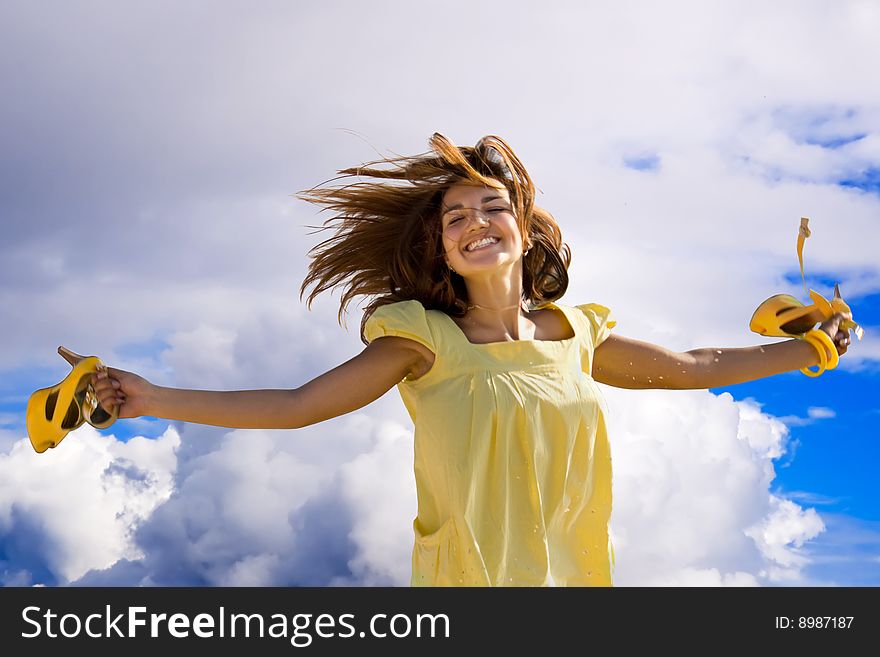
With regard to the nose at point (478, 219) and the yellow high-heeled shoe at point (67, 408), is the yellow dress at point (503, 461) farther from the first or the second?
the yellow high-heeled shoe at point (67, 408)

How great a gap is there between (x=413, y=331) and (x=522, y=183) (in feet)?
2.68

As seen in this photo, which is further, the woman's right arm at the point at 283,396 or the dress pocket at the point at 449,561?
the dress pocket at the point at 449,561

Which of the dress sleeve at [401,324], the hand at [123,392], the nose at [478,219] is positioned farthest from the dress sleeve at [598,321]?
the hand at [123,392]

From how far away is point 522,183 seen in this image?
15.1ft

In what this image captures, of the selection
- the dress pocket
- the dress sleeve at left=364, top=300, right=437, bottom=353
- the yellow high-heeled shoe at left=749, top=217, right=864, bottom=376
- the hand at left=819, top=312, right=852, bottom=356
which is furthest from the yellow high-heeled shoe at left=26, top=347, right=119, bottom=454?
the hand at left=819, top=312, right=852, bottom=356

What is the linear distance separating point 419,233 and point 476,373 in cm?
74

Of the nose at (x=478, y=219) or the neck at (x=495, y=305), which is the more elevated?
the nose at (x=478, y=219)

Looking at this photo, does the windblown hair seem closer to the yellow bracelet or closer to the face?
the face

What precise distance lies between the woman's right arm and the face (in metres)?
0.41

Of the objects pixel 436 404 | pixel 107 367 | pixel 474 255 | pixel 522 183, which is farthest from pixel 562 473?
pixel 107 367

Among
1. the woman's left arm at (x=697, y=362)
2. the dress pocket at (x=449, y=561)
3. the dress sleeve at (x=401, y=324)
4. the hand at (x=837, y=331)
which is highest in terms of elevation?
the hand at (x=837, y=331)

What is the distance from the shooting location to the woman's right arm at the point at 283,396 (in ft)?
12.7

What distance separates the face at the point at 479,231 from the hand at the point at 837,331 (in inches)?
57.5
